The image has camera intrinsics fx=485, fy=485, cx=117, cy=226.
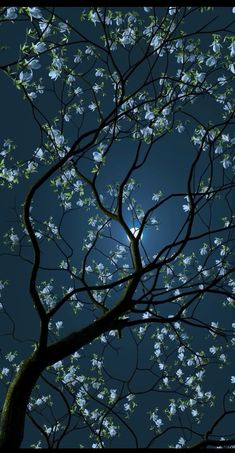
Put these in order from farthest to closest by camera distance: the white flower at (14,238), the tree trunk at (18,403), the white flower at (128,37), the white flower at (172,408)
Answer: the white flower at (172,408) < the white flower at (14,238) < the white flower at (128,37) < the tree trunk at (18,403)

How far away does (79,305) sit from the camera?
946cm

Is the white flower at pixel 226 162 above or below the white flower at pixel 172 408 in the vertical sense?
above

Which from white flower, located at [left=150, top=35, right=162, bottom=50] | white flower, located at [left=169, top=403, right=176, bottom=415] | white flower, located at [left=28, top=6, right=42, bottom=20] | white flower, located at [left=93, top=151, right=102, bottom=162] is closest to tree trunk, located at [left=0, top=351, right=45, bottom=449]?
white flower, located at [left=93, top=151, right=102, bottom=162]

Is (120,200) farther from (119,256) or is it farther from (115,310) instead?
(119,256)

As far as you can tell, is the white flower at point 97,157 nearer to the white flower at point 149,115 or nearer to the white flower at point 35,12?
the white flower at point 149,115

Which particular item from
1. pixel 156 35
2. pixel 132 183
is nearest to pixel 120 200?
pixel 156 35

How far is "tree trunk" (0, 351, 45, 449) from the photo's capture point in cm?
427

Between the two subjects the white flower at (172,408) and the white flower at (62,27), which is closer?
the white flower at (62,27)

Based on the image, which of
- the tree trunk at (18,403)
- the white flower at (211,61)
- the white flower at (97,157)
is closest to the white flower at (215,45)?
the white flower at (211,61)

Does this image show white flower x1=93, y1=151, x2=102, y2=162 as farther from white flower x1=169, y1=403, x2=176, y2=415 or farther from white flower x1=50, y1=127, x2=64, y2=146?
white flower x1=169, y1=403, x2=176, y2=415

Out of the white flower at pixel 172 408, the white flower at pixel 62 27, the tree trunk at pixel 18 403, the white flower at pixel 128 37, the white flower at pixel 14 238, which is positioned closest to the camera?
the tree trunk at pixel 18 403

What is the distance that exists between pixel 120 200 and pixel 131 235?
0.49 m

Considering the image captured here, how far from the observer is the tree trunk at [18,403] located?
14.0ft

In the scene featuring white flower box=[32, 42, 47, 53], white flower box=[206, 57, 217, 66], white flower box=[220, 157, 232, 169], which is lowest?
white flower box=[32, 42, 47, 53]
